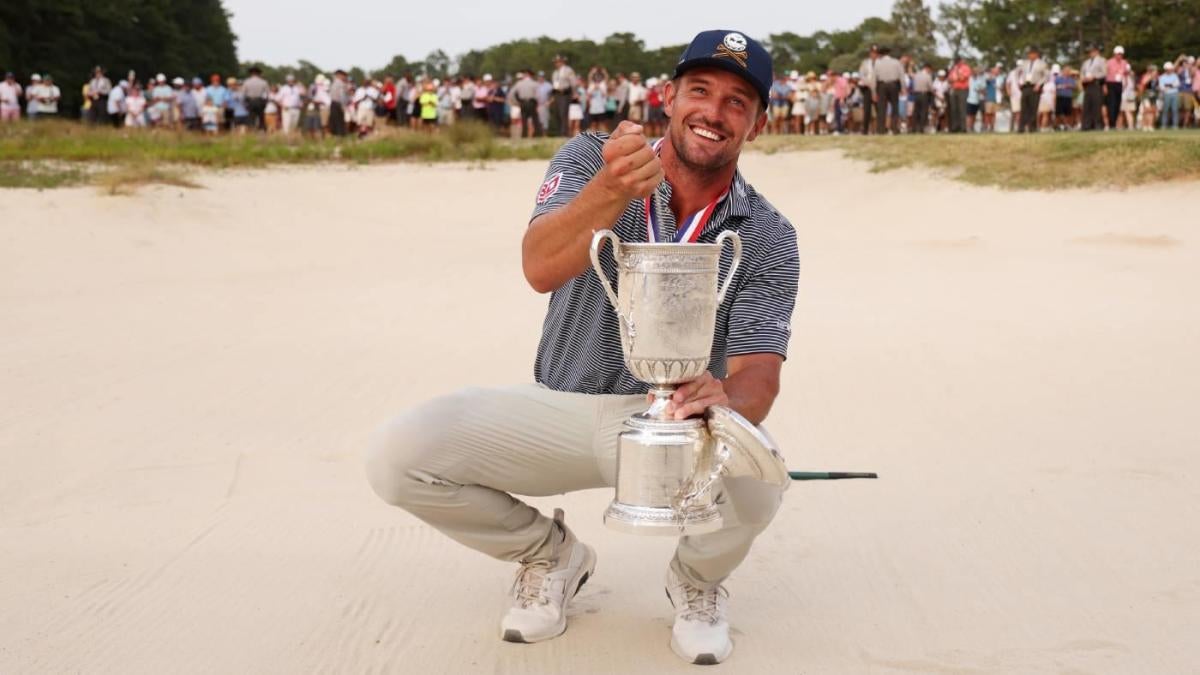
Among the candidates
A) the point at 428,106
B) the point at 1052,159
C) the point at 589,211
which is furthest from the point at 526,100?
the point at 589,211

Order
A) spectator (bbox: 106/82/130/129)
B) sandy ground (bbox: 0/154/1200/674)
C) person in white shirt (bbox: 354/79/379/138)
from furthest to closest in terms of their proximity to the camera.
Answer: spectator (bbox: 106/82/130/129), person in white shirt (bbox: 354/79/379/138), sandy ground (bbox: 0/154/1200/674)

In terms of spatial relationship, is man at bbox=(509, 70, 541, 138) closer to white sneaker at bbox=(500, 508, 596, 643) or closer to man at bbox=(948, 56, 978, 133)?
man at bbox=(948, 56, 978, 133)

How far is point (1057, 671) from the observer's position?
163 inches

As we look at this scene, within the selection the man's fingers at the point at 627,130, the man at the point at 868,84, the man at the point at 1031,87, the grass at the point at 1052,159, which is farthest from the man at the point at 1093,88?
the man's fingers at the point at 627,130

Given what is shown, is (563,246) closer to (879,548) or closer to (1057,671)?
(1057,671)

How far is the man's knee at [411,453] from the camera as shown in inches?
164

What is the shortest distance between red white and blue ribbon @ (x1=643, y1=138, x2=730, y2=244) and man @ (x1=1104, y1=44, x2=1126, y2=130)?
24255 millimetres

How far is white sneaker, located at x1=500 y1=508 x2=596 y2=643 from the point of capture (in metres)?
4.37

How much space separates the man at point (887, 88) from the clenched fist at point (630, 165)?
80.3 feet

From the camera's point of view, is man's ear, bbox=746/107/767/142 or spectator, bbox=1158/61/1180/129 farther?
spectator, bbox=1158/61/1180/129

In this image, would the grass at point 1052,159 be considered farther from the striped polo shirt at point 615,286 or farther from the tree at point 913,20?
the tree at point 913,20

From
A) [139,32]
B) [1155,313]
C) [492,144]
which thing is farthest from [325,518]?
[139,32]

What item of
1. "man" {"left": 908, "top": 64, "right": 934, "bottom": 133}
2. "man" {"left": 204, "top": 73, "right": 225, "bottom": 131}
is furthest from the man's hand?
"man" {"left": 204, "top": 73, "right": 225, "bottom": 131}

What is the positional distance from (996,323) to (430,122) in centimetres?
2112
